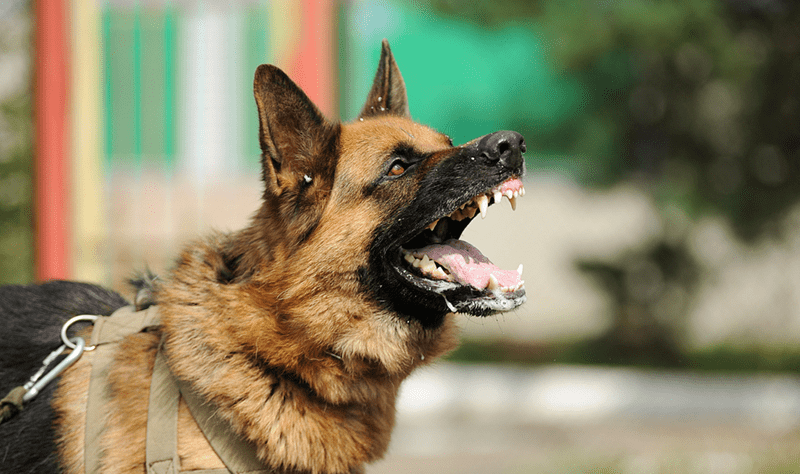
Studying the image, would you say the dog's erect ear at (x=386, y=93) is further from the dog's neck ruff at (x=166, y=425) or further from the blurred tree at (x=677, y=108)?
the blurred tree at (x=677, y=108)

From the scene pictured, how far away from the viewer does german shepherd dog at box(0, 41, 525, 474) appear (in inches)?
79.0

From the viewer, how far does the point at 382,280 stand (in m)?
2.21

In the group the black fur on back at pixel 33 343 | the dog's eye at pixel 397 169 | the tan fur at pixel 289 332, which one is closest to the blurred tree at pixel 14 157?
the black fur on back at pixel 33 343

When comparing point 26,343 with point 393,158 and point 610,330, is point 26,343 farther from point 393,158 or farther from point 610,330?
point 610,330

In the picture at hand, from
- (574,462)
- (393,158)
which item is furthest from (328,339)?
(574,462)

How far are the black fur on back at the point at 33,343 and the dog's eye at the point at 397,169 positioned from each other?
3.56 feet

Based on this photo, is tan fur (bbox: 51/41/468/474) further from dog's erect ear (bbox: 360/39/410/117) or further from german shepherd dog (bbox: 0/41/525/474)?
dog's erect ear (bbox: 360/39/410/117)

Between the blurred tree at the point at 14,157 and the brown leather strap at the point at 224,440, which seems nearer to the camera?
the brown leather strap at the point at 224,440

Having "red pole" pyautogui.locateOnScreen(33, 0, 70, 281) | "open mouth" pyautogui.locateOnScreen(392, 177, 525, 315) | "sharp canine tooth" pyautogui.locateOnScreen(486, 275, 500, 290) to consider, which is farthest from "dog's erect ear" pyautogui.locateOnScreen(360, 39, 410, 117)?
"red pole" pyautogui.locateOnScreen(33, 0, 70, 281)

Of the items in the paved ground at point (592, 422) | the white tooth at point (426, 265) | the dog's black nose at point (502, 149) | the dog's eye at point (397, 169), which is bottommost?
the paved ground at point (592, 422)

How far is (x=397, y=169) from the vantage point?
229cm

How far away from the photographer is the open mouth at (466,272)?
2.15m

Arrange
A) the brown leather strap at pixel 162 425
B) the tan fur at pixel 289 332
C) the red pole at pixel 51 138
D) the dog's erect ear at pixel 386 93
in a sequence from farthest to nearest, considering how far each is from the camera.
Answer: the red pole at pixel 51 138 < the dog's erect ear at pixel 386 93 < the tan fur at pixel 289 332 < the brown leather strap at pixel 162 425

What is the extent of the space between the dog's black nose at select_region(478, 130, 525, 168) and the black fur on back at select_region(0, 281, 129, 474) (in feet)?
4.58
